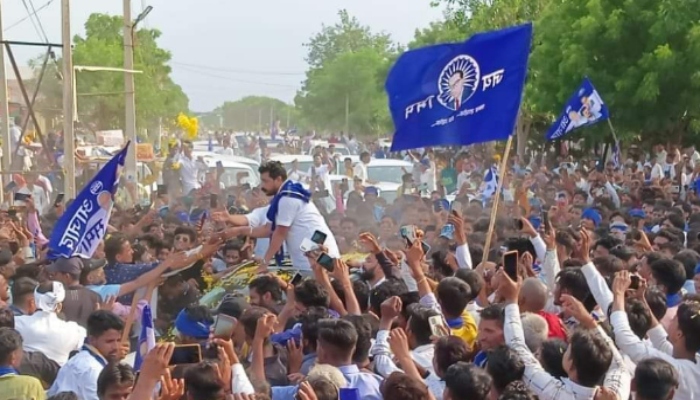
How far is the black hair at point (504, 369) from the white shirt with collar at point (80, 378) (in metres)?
2.21

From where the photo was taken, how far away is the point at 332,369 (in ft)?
16.4

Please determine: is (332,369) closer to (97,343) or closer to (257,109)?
(97,343)

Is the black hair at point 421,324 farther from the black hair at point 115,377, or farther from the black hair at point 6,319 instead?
the black hair at point 6,319

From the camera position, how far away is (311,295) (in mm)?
6398

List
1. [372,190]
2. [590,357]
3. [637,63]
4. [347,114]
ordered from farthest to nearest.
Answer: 1. [347,114]
2. [637,63]
3. [372,190]
4. [590,357]

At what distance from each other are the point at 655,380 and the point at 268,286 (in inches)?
125

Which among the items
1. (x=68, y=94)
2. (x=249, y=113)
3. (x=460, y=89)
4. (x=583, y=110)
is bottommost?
(x=249, y=113)

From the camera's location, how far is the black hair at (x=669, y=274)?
698 centimetres

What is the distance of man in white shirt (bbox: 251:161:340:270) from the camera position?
8469 mm

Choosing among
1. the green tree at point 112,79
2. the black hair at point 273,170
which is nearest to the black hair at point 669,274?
the black hair at point 273,170

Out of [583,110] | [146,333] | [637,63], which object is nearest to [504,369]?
[146,333]

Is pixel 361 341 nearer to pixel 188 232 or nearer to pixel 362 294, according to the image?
pixel 362 294

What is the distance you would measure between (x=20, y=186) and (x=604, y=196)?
958 cm

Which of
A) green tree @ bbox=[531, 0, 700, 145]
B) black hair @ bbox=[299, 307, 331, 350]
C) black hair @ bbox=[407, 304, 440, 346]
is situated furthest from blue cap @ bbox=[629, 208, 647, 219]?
green tree @ bbox=[531, 0, 700, 145]
